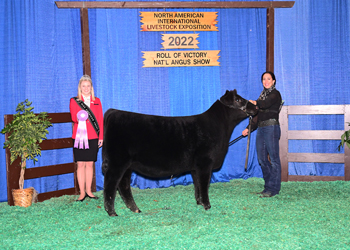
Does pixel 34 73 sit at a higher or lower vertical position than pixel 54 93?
higher

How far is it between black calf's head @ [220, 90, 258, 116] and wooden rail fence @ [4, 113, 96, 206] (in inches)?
101

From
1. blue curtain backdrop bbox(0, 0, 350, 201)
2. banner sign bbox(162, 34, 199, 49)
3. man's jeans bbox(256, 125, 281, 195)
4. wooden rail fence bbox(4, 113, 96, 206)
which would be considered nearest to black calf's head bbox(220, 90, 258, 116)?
man's jeans bbox(256, 125, 281, 195)

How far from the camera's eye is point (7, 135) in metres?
4.37

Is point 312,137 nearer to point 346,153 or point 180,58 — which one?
point 346,153

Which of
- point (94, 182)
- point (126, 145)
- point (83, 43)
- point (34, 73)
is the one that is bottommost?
point (94, 182)

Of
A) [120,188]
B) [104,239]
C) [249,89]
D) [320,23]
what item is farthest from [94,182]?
[320,23]

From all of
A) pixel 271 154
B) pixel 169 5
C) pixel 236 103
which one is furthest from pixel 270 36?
pixel 271 154

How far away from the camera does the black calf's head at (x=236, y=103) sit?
400cm

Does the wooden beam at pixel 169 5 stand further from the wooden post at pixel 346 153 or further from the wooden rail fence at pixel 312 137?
the wooden post at pixel 346 153

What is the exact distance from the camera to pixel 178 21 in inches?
211

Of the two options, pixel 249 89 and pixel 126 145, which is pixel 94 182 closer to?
pixel 126 145

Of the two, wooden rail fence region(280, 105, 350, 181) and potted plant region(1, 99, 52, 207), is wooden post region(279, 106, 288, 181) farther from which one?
potted plant region(1, 99, 52, 207)

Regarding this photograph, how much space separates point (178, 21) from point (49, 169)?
10.9ft

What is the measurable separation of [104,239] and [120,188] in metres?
0.96
